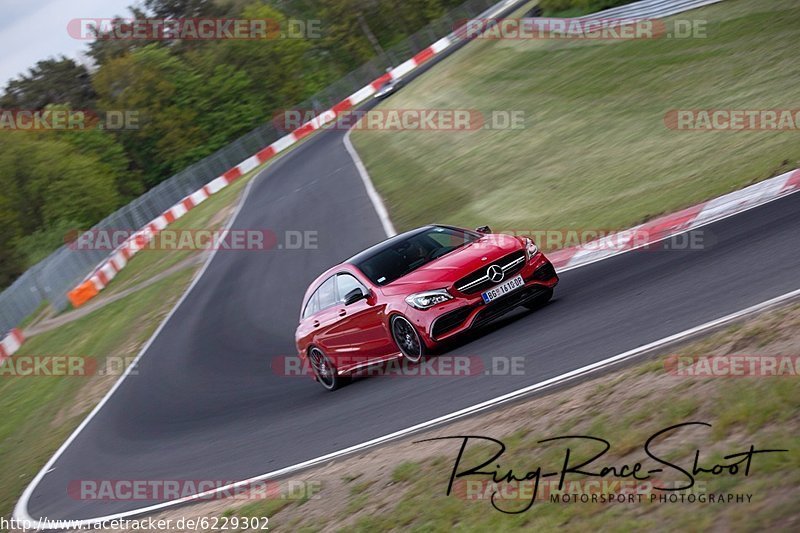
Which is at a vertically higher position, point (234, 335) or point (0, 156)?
point (0, 156)

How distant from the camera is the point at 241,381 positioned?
50.8 ft

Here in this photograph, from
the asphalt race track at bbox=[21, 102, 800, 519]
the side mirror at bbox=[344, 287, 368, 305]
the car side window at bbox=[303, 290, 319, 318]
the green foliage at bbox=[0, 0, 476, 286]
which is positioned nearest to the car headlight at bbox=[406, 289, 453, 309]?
the asphalt race track at bbox=[21, 102, 800, 519]

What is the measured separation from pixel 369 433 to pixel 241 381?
19.6ft

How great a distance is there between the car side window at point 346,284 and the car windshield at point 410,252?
178 mm

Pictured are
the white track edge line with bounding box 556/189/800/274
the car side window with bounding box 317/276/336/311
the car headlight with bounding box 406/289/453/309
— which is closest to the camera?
the car headlight with bounding box 406/289/453/309

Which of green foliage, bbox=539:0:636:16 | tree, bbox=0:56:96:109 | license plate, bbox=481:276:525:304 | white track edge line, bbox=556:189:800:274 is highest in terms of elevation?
tree, bbox=0:56:96:109

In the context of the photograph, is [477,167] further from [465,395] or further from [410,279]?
[465,395]

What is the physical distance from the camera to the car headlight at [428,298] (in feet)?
37.0

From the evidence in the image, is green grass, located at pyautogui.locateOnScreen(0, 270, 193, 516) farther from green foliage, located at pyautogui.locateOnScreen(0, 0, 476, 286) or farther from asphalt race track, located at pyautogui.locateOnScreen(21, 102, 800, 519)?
green foliage, located at pyautogui.locateOnScreen(0, 0, 476, 286)

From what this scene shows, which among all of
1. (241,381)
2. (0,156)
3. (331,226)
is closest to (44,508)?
(241,381)

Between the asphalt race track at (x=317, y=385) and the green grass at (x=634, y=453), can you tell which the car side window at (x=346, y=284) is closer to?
the asphalt race track at (x=317, y=385)

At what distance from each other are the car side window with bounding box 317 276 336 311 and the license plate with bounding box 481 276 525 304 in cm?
269

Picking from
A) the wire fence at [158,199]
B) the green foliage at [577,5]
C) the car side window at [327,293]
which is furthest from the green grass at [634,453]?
the wire fence at [158,199]

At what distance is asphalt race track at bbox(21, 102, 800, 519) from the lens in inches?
375
